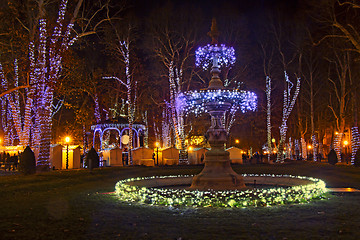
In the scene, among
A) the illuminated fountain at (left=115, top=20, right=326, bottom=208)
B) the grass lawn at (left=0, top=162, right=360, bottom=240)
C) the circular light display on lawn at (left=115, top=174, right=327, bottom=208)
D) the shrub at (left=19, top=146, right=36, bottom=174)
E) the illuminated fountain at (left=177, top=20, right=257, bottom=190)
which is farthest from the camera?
the shrub at (left=19, top=146, right=36, bottom=174)

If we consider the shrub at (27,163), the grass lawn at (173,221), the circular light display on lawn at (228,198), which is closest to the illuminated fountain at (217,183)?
the circular light display on lawn at (228,198)

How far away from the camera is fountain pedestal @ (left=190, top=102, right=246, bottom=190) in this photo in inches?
525

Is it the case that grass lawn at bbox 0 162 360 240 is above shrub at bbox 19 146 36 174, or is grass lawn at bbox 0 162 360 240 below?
below

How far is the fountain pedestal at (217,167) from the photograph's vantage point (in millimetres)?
13336

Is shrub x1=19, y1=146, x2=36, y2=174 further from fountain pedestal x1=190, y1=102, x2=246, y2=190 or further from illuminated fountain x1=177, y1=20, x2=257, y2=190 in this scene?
fountain pedestal x1=190, y1=102, x2=246, y2=190

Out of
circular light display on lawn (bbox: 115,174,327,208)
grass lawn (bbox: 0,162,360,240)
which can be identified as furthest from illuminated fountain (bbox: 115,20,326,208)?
grass lawn (bbox: 0,162,360,240)

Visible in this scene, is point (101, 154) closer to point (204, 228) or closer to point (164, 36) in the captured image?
point (164, 36)

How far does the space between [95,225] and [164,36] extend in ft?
108

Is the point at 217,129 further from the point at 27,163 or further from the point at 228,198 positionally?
the point at 27,163

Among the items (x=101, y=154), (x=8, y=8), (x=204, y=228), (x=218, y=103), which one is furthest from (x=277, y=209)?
(x=101, y=154)

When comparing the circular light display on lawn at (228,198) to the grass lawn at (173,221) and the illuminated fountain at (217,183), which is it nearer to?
the illuminated fountain at (217,183)

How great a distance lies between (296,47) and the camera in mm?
39719

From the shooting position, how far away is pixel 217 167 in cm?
1376

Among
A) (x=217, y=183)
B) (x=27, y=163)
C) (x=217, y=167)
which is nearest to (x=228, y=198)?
(x=217, y=183)
